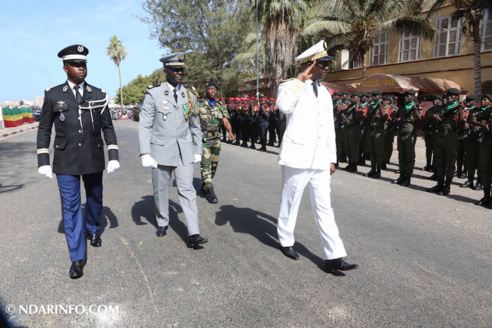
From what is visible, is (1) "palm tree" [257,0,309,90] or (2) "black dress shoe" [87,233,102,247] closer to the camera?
(2) "black dress shoe" [87,233,102,247]

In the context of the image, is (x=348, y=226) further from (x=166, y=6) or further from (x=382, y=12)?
(x=166, y=6)

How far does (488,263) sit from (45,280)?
4223 millimetres

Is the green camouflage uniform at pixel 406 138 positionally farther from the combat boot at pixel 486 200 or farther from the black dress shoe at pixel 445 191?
the combat boot at pixel 486 200

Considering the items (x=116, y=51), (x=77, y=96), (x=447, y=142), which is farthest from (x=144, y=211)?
(x=116, y=51)

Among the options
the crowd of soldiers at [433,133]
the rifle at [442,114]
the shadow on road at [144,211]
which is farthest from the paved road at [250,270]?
the rifle at [442,114]

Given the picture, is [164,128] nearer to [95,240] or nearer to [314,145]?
[95,240]

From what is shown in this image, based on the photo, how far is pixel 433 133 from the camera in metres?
8.23

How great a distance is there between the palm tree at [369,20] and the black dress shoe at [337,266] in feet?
60.8

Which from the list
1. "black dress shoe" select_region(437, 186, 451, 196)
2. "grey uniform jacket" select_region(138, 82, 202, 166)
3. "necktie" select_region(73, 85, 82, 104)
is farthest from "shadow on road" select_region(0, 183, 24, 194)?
"black dress shoe" select_region(437, 186, 451, 196)

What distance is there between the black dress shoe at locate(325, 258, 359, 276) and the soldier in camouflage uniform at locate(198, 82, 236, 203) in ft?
9.89

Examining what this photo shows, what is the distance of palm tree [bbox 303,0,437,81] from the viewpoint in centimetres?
1856

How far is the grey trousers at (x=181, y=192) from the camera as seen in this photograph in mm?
3924

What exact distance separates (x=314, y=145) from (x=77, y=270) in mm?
2423

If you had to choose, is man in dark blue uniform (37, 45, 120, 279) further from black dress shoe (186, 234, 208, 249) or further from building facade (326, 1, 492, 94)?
building facade (326, 1, 492, 94)
